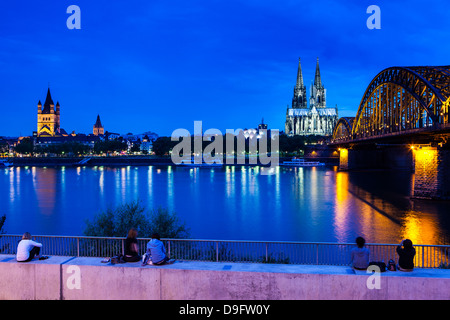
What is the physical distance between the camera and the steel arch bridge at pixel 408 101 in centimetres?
4375

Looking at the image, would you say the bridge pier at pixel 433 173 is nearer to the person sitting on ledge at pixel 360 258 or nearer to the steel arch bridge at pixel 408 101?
the steel arch bridge at pixel 408 101

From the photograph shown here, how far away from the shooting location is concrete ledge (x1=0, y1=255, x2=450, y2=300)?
26.6 ft

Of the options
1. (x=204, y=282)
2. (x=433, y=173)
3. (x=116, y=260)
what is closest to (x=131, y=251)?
(x=116, y=260)

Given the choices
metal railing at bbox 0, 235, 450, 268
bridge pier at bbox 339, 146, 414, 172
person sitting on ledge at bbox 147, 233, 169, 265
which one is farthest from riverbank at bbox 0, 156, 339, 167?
person sitting on ledge at bbox 147, 233, 169, 265

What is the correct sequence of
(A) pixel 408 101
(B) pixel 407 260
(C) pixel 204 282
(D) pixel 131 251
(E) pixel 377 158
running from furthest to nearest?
(E) pixel 377 158, (A) pixel 408 101, (D) pixel 131 251, (C) pixel 204 282, (B) pixel 407 260

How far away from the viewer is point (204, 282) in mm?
8531

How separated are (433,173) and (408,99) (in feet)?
73.6

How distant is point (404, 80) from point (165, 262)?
57065mm

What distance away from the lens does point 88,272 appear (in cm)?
882

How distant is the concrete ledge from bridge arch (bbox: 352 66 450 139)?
34792 mm

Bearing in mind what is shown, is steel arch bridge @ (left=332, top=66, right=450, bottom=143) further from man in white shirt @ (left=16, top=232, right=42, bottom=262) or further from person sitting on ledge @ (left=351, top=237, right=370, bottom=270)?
man in white shirt @ (left=16, top=232, right=42, bottom=262)

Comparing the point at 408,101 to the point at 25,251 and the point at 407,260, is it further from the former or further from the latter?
the point at 25,251

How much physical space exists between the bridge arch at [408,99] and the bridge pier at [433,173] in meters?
3.10

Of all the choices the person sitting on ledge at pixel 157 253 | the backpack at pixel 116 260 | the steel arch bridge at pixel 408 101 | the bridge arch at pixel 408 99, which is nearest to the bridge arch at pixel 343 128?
the steel arch bridge at pixel 408 101
